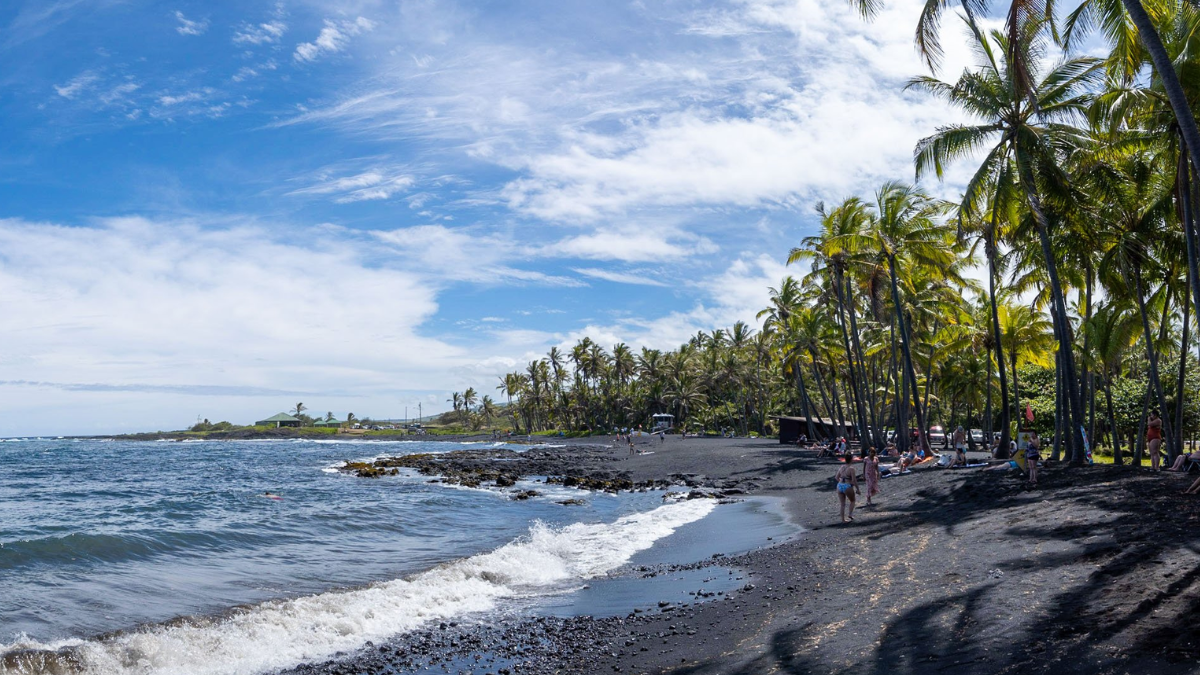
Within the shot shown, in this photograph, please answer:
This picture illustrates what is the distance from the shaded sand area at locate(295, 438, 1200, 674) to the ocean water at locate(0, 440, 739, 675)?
5.76 ft

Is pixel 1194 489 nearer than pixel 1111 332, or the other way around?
pixel 1194 489

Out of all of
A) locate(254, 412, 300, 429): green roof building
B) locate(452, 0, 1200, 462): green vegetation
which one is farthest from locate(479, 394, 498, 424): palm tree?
locate(452, 0, 1200, 462): green vegetation

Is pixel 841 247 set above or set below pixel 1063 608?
above

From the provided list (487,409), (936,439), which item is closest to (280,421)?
(487,409)

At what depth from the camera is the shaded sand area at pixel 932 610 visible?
6742 mm

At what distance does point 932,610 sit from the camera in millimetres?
8469

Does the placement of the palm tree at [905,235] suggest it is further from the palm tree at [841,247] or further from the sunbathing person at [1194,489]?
the sunbathing person at [1194,489]

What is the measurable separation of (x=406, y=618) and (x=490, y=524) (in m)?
11.4

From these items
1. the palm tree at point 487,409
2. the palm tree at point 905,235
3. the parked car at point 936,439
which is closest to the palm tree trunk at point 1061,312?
the palm tree at point 905,235

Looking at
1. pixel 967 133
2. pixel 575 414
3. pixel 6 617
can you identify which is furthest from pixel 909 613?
pixel 575 414

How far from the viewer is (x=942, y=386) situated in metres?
42.8

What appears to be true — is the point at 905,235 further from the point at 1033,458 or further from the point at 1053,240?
the point at 1033,458

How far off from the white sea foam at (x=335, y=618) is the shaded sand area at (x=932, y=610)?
996mm

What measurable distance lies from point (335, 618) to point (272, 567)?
18.3ft
